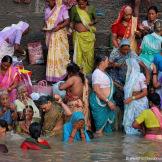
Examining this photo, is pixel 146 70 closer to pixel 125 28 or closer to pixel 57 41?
pixel 125 28

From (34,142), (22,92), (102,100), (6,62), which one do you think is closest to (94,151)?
(34,142)

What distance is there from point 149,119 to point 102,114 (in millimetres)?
1003

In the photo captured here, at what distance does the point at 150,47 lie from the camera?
1241cm

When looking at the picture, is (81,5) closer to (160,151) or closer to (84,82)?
(84,82)

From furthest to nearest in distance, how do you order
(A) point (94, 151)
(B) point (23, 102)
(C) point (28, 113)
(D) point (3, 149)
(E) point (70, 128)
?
1. (B) point (23, 102)
2. (C) point (28, 113)
3. (E) point (70, 128)
4. (A) point (94, 151)
5. (D) point (3, 149)

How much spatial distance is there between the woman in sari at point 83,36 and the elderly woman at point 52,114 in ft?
4.33

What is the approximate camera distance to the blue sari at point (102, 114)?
467 inches

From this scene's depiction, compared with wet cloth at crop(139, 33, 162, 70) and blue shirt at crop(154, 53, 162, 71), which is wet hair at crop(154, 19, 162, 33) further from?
blue shirt at crop(154, 53, 162, 71)

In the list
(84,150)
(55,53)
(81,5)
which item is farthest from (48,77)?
(84,150)

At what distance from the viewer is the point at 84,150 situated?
9.98 meters

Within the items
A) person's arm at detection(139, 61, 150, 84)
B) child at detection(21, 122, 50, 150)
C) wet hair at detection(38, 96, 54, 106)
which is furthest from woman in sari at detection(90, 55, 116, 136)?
child at detection(21, 122, 50, 150)

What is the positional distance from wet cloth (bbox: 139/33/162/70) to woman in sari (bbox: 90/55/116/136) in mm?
823

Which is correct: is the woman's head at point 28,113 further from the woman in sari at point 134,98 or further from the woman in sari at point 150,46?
the woman in sari at point 150,46

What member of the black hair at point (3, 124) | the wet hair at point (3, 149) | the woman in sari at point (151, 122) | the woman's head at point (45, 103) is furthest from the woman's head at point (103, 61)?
the wet hair at point (3, 149)
